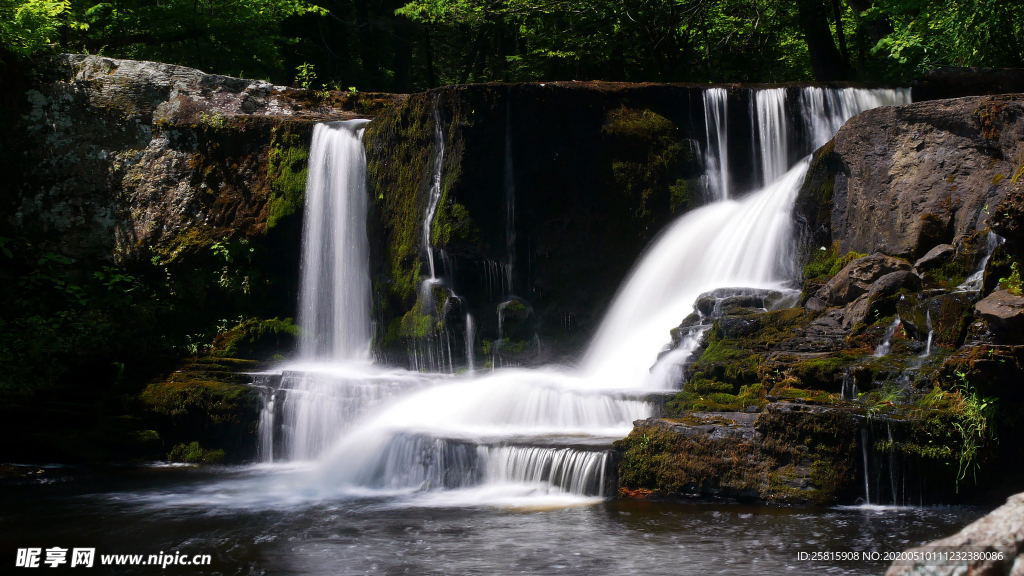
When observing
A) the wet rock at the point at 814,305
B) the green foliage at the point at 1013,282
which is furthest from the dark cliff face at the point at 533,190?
the green foliage at the point at 1013,282

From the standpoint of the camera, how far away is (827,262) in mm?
Result: 10305

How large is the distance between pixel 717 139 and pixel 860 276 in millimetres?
5116

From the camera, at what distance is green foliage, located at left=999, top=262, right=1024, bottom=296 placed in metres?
A: 6.89

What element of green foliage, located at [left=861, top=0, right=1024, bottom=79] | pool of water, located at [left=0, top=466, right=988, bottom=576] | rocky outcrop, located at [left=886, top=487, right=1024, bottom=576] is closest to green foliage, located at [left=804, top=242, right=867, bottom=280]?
pool of water, located at [left=0, top=466, right=988, bottom=576]

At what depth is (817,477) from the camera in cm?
665

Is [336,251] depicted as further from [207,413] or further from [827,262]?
[827,262]

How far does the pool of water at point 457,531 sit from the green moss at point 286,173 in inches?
251

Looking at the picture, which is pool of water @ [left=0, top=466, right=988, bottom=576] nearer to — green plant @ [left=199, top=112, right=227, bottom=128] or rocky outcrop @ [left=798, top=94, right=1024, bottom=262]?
rocky outcrop @ [left=798, top=94, right=1024, bottom=262]

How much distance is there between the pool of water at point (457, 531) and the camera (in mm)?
5430

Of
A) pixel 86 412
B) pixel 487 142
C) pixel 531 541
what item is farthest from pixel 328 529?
pixel 487 142

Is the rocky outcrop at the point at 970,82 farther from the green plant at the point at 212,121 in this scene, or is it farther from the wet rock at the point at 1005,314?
the green plant at the point at 212,121

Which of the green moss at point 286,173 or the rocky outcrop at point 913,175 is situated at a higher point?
the green moss at point 286,173

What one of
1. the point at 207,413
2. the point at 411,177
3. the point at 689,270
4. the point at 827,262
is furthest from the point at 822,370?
the point at 207,413

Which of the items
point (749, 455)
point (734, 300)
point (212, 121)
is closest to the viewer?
point (749, 455)
